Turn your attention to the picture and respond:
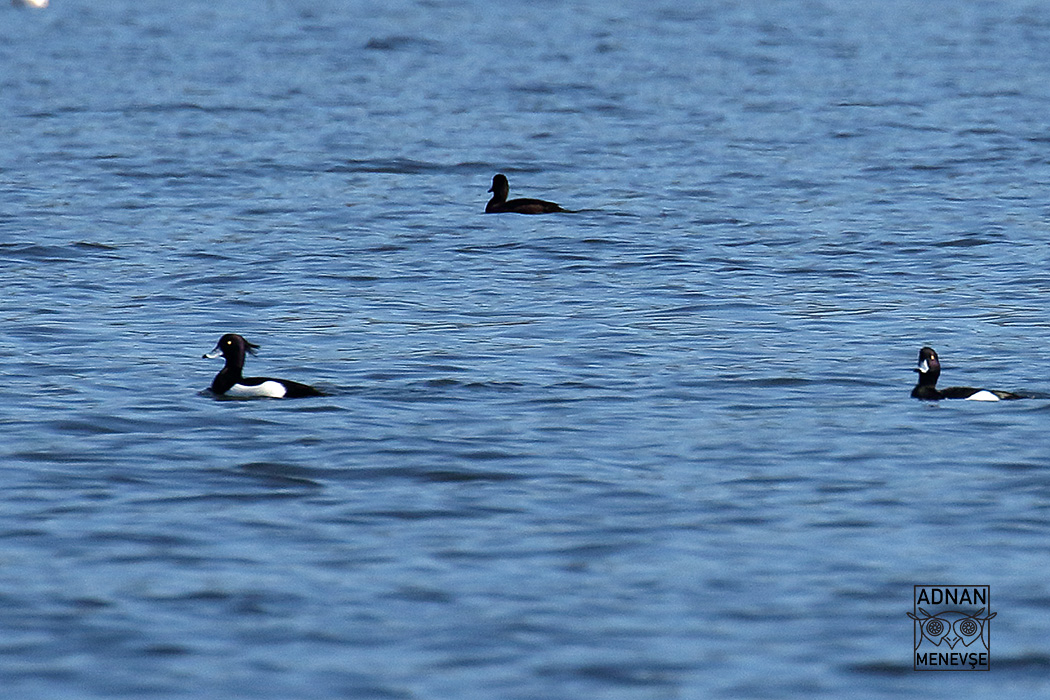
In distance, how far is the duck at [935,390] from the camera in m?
14.4

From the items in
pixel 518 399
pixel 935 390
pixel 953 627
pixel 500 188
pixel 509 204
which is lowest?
pixel 953 627

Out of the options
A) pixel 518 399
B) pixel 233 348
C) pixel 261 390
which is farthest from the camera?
pixel 233 348

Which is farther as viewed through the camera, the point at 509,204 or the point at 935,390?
the point at 509,204

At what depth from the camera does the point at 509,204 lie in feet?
82.4

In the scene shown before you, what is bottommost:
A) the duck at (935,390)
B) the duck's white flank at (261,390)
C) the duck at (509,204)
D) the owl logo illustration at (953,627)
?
the owl logo illustration at (953,627)

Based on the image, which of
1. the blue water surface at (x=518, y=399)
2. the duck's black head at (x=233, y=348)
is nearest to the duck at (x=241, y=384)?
the duck's black head at (x=233, y=348)

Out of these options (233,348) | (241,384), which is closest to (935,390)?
(241,384)

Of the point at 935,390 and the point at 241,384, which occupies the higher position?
the point at 935,390

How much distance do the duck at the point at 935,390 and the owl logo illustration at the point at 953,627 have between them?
183 inches

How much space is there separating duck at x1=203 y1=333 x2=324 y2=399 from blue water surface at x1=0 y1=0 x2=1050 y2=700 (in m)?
0.15

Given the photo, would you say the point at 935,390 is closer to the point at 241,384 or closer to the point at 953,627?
the point at 953,627

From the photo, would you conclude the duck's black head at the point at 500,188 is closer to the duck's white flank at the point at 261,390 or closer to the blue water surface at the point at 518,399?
the blue water surface at the point at 518,399

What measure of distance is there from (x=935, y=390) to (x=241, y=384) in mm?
5359

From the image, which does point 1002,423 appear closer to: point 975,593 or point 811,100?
point 975,593
